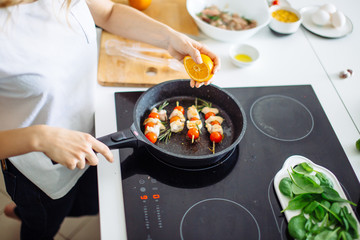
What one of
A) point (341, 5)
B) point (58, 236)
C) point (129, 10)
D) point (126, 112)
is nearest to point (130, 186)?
point (126, 112)

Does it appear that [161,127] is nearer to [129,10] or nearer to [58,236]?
[129,10]

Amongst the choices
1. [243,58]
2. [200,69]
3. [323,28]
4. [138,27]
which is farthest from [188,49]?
[323,28]

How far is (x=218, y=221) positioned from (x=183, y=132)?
0.29m

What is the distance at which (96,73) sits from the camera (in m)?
1.12

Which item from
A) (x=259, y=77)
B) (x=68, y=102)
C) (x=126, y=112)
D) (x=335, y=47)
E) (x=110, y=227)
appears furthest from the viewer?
(x=335, y=47)

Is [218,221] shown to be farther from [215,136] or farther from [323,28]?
[323,28]

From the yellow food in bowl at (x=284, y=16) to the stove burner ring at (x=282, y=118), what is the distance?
41 cm

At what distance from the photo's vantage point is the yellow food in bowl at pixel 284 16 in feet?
4.65

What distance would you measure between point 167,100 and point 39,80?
41 cm

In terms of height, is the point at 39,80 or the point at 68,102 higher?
the point at 39,80

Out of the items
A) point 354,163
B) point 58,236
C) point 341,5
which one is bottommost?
point 58,236

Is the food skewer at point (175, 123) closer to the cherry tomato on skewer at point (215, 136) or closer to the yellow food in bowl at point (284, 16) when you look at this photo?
the cherry tomato on skewer at point (215, 136)

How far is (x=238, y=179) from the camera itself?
3.12ft

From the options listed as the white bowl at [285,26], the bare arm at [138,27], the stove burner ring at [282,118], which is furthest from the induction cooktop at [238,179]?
the white bowl at [285,26]
